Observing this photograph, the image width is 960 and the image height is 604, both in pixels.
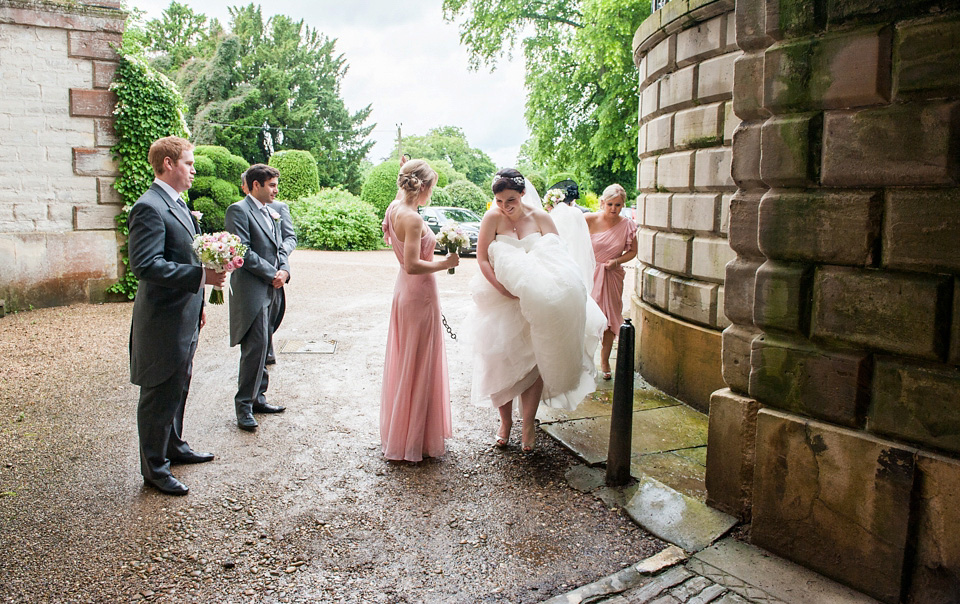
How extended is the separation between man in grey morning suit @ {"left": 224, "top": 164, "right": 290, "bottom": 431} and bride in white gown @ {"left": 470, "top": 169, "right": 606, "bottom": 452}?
6.04 feet

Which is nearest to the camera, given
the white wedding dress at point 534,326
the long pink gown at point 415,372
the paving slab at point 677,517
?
the paving slab at point 677,517

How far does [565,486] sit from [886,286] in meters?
2.40

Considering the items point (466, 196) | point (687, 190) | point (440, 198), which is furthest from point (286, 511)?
point (466, 196)

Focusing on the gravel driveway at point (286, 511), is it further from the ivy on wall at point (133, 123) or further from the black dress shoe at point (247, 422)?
the ivy on wall at point (133, 123)

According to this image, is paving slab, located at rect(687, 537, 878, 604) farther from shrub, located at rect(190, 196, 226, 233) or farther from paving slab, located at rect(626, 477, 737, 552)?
shrub, located at rect(190, 196, 226, 233)

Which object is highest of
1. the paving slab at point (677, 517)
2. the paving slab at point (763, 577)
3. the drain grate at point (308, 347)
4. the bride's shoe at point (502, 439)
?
the drain grate at point (308, 347)

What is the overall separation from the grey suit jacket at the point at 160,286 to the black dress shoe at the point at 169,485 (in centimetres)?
65

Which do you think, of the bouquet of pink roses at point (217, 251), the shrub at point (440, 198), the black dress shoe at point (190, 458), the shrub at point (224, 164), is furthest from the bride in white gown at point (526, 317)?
the shrub at point (440, 198)

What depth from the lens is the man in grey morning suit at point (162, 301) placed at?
418 cm

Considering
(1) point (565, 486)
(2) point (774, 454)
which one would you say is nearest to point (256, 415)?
(1) point (565, 486)

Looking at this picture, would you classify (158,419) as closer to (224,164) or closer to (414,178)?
(414,178)

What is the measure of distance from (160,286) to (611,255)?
16.0 feet

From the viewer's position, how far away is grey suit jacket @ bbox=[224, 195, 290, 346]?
5609mm

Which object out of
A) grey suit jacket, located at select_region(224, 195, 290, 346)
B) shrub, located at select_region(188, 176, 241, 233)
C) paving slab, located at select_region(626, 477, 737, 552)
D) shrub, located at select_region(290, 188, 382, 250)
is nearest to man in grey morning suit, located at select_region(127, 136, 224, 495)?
grey suit jacket, located at select_region(224, 195, 290, 346)
